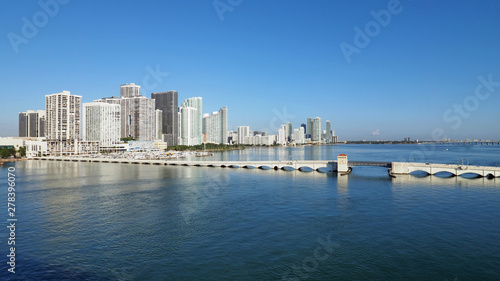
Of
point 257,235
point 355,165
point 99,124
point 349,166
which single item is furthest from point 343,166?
point 99,124

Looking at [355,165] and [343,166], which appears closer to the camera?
[343,166]

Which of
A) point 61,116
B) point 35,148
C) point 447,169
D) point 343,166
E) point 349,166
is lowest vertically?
point 349,166

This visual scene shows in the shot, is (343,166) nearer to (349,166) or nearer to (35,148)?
(349,166)

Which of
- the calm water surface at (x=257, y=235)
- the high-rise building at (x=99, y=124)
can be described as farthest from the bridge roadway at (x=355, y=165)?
the high-rise building at (x=99, y=124)

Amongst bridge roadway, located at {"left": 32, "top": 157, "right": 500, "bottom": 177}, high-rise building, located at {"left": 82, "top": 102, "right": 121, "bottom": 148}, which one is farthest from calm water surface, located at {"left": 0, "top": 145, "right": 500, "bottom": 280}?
high-rise building, located at {"left": 82, "top": 102, "right": 121, "bottom": 148}

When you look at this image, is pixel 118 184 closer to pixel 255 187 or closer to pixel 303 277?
pixel 255 187

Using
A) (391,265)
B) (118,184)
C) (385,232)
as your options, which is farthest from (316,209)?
(118,184)
